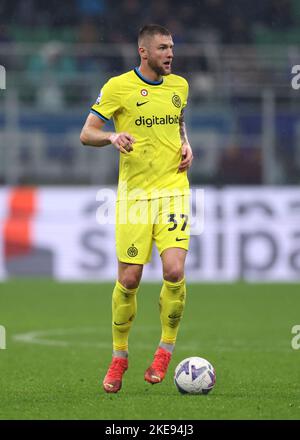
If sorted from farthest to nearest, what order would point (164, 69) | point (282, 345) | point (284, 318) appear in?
point (284, 318) → point (282, 345) → point (164, 69)

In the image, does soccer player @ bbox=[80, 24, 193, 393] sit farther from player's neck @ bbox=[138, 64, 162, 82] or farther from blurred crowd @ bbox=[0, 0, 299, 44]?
blurred crowd @ bbox=[0, 0, 299, 44]

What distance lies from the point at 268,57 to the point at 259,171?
8.88 ft

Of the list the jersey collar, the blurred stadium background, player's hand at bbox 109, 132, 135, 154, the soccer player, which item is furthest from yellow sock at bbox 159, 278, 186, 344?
the blurred stadium background

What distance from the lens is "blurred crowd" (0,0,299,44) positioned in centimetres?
2106

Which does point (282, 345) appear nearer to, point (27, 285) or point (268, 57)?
point (27, 285)

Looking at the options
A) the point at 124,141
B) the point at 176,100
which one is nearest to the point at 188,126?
the point at 176,100

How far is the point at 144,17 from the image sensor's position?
69.7ft

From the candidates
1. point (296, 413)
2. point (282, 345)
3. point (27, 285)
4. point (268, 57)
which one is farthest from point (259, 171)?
point (296, 413)

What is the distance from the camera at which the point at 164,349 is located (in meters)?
7.40

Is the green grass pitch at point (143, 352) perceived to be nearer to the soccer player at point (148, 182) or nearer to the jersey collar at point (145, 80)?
the soccer player at point (148, 182)

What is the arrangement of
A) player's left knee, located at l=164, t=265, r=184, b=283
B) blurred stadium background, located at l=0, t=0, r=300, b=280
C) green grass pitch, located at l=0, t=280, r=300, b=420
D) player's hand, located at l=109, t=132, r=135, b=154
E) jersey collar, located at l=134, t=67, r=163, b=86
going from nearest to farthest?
green grass pitch, located at l=0, t=280, r=300, b=420, player's hand, located at l=109, t=132, r=135, b=154, player's left knee, located at l=164, t=265, r=184, b=283, jersey collar, located at l=134, t=67, r=163, b=86, blurred stadium background, located at l=0, t=0, r=300, b=280

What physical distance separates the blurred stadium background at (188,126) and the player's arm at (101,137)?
28.9ft

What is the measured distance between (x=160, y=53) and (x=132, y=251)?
1317 millimetres

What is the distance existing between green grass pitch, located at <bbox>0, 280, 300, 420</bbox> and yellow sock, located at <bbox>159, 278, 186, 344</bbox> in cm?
37
